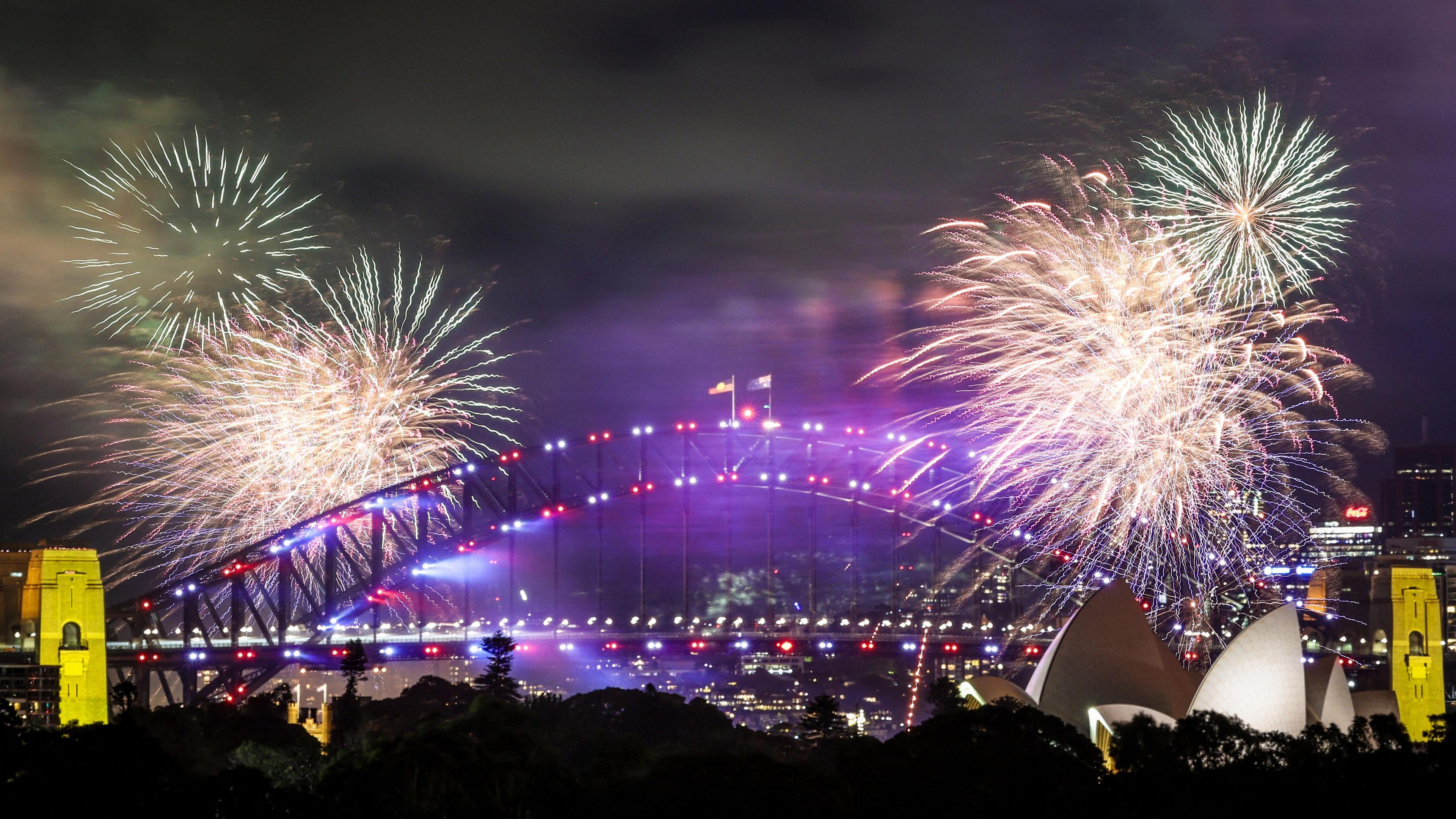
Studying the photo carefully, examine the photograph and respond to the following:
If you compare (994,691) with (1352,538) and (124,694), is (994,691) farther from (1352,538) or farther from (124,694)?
(1352,538)

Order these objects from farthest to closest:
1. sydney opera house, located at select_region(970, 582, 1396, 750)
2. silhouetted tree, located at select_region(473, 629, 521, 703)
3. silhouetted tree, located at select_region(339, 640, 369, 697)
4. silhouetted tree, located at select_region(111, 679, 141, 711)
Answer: silhouetted tree, located at select_region(339, 640, 369, 697)
silhouetted tree, located at select_region(473, 629, 521, 703)
silhouetted tree, located at select_region(111, 679, 141, 711)
sydney opera house, located at select_region(970, 582, 1396, 750)

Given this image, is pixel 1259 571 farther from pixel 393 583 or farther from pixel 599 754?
pixel 393 583

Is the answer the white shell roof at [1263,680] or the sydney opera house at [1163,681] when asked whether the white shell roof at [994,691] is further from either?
the white shell roof at [1263,680]

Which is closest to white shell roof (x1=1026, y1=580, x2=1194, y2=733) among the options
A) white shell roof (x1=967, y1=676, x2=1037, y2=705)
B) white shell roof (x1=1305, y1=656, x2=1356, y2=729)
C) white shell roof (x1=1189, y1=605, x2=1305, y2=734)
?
white shell roof (x1=967, y1=676, x2=1037, y2=705)

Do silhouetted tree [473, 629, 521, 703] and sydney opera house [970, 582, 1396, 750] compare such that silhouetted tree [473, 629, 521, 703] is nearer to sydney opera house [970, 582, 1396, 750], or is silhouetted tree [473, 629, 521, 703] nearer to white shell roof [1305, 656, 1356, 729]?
sydney opera house [970, 582, 1396, 750]

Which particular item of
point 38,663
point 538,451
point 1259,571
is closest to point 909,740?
point 38,663
